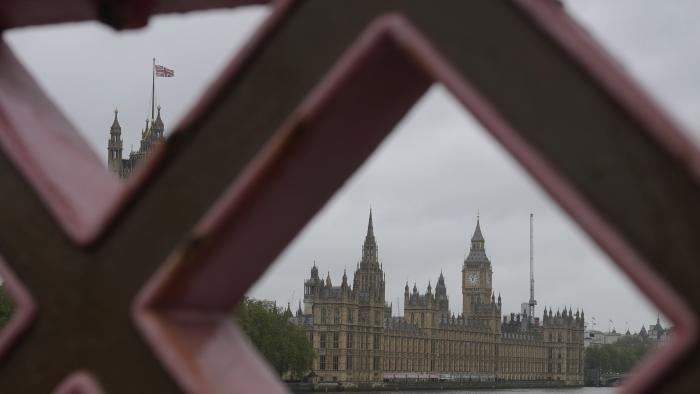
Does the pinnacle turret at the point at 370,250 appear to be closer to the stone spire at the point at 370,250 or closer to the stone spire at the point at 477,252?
the stone spire at the point at 370,250

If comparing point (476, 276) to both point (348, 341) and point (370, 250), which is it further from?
point (348, 341)

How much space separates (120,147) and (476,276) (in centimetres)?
4515

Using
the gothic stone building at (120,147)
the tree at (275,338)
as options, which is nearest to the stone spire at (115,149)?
the gothic stone building at (120,147)

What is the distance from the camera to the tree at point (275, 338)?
160ft

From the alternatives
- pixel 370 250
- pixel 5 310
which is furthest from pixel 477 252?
pixel 5 310

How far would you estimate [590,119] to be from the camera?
1094mm

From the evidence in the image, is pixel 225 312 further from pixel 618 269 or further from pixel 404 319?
pixel 404 319

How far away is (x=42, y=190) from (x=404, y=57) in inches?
23.3

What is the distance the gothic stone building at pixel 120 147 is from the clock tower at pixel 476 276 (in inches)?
1681

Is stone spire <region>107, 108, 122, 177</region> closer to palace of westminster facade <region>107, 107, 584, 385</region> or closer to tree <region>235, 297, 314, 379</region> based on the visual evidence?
palace of westminster facade <region>107, 107, 584, 385</region>

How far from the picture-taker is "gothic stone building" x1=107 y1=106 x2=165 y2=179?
5762 cm

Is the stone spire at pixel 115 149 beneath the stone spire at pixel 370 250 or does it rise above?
above

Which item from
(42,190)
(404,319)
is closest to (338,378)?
(404,319)

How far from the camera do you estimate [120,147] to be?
59.0m
